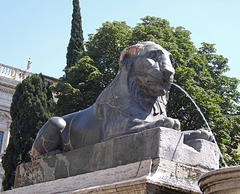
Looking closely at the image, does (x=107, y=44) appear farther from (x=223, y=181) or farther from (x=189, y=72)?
(x=223, y=181)

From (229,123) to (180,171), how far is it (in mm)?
13814

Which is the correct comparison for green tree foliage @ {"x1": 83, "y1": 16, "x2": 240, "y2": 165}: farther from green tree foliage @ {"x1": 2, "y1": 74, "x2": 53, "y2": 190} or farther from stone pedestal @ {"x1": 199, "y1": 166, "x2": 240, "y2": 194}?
stone pedestal @ {"x1": 199, "y1": 166, "x2": 240, "y2": 194}

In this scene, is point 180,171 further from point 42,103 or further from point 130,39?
point 42,103

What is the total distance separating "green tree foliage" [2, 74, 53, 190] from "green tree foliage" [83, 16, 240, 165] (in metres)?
4.92

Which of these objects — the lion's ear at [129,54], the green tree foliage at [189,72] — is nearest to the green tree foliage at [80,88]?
the green tree foliage at [189,72]

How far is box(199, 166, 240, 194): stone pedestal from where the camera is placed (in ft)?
12.2

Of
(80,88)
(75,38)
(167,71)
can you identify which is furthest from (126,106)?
(75,38)

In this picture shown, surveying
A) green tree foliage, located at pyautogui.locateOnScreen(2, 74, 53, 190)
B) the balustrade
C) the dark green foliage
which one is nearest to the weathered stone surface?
the dark green foliage

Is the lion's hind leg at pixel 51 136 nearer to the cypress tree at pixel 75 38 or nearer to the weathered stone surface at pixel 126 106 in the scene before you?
the weathered stone surface at pixel 126 106

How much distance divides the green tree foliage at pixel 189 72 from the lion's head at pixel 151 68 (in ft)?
38.1

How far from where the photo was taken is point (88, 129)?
6.14 m

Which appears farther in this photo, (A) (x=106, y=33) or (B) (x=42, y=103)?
(B) (x=42, y=103)

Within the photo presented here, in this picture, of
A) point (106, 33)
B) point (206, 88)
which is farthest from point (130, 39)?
point (206, 88)

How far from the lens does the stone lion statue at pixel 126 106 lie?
5730mm
